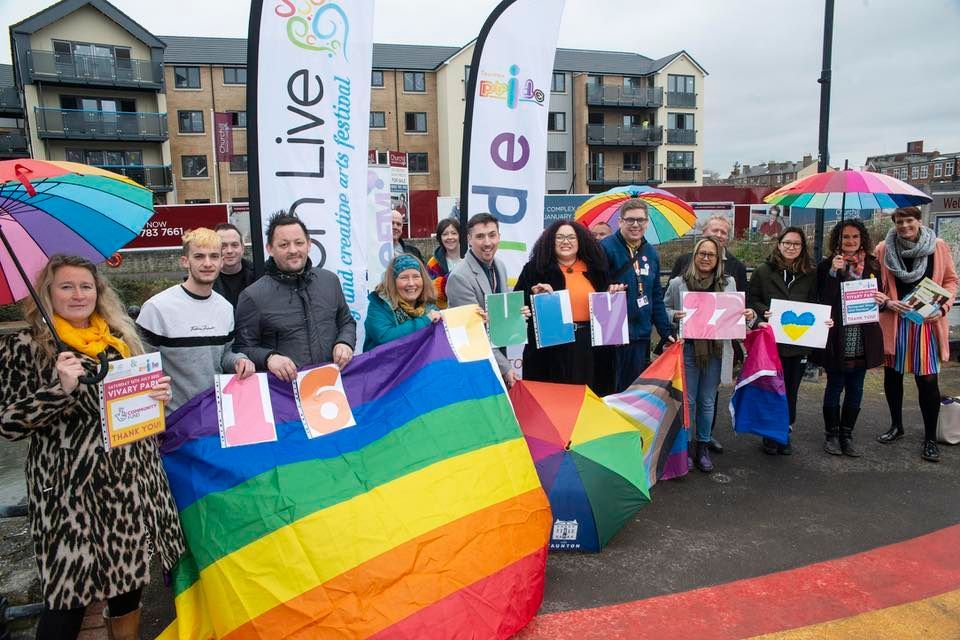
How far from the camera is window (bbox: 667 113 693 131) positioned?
48406 mm

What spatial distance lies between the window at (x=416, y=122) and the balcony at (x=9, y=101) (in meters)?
21.8

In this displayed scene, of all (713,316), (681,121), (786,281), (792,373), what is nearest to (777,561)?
(713,316)

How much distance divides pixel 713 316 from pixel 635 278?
2.12 ft

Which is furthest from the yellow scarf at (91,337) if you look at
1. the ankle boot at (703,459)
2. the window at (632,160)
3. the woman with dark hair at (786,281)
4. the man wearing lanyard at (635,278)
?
the window at (632,160)

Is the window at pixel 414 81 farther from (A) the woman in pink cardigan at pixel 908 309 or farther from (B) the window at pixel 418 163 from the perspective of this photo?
(A) the woman in pink cardigan at pixel 908 309

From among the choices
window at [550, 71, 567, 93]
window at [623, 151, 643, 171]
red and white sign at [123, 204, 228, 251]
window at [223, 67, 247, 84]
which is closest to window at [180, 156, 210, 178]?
window at [223, 67, 247, 84]

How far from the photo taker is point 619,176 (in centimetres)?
4759

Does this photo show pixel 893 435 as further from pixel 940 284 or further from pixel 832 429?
pixel 940 284

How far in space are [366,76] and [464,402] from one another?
107 inches

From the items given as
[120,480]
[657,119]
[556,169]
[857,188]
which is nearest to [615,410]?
[857,188]

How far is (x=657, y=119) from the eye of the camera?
47688 millimetres

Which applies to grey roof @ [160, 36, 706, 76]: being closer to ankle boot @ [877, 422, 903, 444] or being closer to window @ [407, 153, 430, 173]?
window @ [407, 153, 430, 173]

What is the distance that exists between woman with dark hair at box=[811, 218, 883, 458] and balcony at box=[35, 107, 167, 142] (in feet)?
127

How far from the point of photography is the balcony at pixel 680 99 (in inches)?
1876
